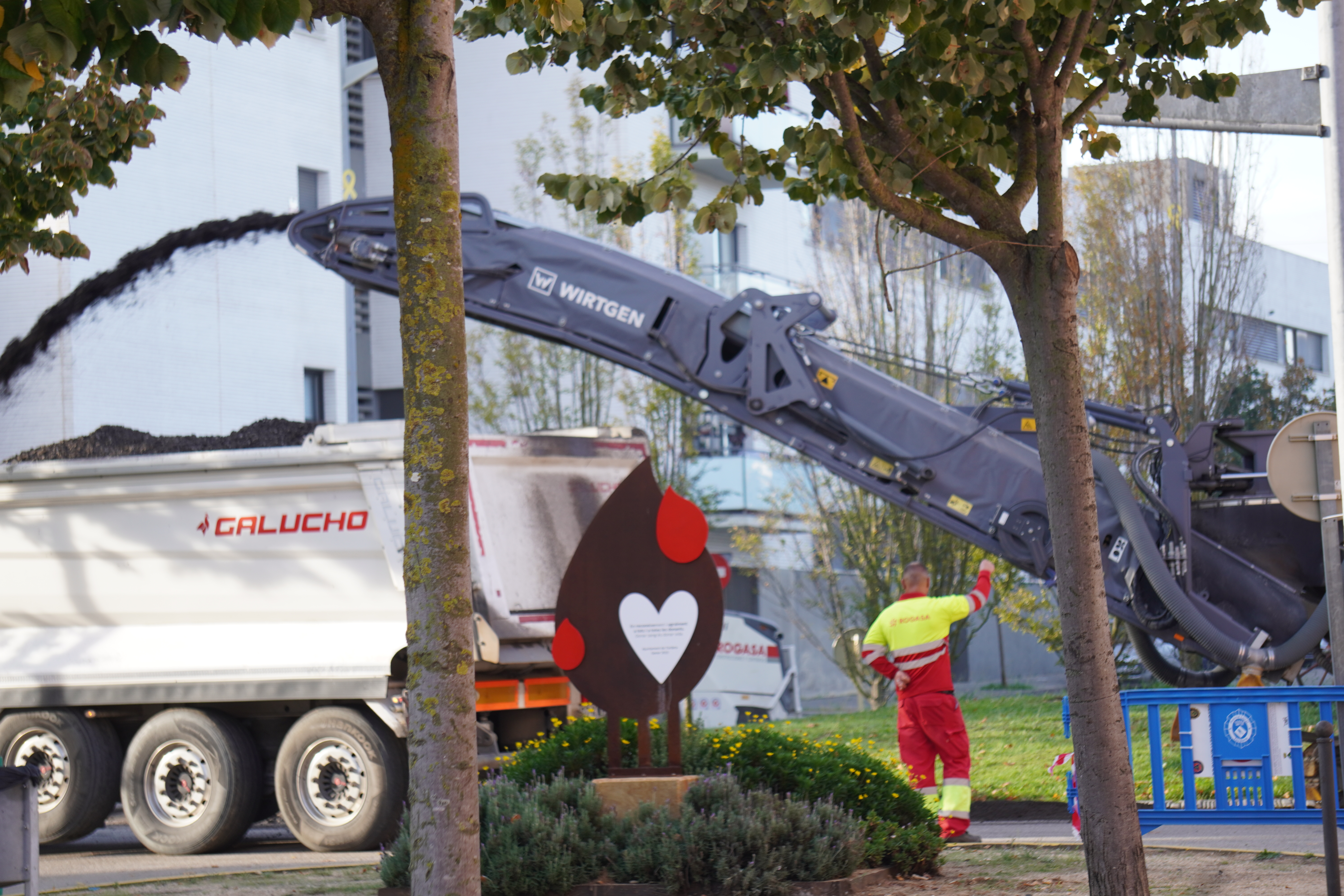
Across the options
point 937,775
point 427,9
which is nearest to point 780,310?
point 937,775

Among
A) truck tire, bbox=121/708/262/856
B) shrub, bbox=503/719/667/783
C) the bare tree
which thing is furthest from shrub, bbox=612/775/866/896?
the bare tree

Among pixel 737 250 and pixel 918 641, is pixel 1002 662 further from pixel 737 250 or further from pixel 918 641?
pixel 918 641

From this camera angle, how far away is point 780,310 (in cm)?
1124

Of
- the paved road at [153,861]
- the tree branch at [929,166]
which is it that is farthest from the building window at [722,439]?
the tree branch at [929,166]

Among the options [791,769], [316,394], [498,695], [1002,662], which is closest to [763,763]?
[791,769]

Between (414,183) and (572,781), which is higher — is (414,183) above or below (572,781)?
above

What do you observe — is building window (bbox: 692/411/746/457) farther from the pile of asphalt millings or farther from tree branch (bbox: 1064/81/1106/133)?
tree branch (bbox: 1064/81/1106/133)

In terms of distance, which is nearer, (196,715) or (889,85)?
(889,85)

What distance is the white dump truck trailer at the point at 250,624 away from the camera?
10086 mm

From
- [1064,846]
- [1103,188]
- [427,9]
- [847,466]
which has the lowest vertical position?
[1064,846]

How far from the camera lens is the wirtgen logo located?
11852mm

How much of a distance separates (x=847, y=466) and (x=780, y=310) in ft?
3.94

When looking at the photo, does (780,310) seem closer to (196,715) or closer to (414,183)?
(196,715)

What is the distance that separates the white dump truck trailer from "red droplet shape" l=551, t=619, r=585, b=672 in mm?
2166
